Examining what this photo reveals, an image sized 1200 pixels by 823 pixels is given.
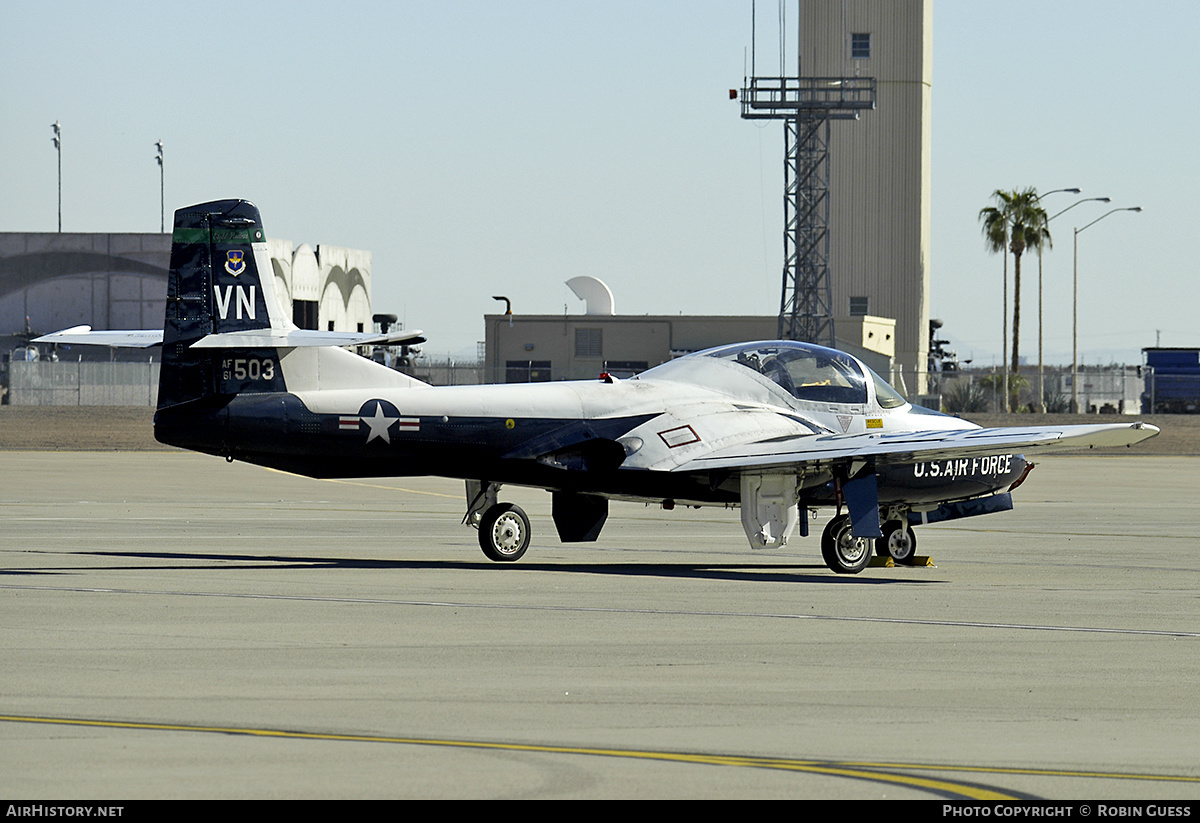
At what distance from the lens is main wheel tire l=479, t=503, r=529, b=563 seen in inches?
743

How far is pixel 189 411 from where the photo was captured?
1745 centimetres

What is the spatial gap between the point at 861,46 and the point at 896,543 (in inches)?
2917

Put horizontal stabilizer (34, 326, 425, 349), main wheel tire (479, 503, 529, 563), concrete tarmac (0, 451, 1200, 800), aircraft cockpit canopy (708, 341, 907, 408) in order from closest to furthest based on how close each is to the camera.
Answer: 1. concrete tarmac (0, 451, 1200, 800)
2. horizontal stabilizer (34, 326, 425, 349)
3. main wheel tire (479, 503, 529, 563)
4. aircraft cockpit canopy (708, 341, 907, 408)

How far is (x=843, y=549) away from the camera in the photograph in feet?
59.8

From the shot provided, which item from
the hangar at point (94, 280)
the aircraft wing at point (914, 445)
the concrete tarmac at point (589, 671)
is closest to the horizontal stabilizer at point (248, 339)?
the concrete tarmac at point (589, 671)

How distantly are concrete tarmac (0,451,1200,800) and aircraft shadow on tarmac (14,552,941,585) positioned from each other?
10 centimetres

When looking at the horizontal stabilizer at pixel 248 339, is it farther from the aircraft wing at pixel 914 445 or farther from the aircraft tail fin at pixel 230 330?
the aircraft wing at pixel 914 445

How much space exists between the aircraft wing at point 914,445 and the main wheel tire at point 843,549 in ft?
2.76

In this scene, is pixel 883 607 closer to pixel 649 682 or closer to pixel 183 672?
pixel 649 682

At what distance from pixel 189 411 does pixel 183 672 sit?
7351mm

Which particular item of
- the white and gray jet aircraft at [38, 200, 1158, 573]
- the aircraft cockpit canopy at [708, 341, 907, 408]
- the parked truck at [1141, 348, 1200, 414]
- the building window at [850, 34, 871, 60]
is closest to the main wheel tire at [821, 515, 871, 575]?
the white and gray jet aircraft at [38, 200, 1158, 573]

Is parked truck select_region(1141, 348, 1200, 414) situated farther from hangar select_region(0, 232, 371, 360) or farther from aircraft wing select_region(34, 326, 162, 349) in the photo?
aircraft wing select_region(34, 326, 162, 349)

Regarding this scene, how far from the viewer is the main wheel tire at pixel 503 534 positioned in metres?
18.9

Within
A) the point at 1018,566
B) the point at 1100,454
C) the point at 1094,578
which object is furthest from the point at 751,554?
the point at 1100,454
